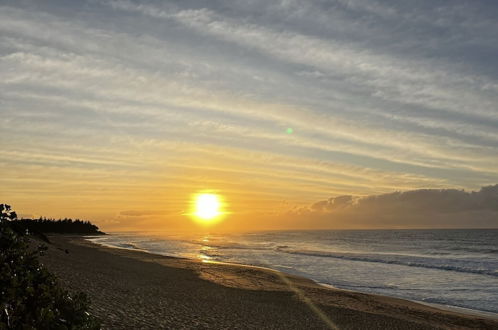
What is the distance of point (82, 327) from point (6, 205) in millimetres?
1954

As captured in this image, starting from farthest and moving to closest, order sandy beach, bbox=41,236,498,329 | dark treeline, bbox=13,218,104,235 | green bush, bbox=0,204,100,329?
dark treeline, bbox=13,218,104,235 < sandy beach, bbox=41,236,498,329 < green bush, bbox=0,204,100,329

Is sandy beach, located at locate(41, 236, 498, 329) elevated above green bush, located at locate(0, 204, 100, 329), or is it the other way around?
green bush, located at locate(0, 204, 100, 329)

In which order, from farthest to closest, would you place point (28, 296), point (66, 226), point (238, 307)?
point (66, 226) → point (238, 307) → point (28, 296)

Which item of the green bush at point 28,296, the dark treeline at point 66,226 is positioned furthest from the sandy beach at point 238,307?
the dark treeline at point 66,226

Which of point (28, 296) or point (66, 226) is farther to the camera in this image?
point (66, 226)

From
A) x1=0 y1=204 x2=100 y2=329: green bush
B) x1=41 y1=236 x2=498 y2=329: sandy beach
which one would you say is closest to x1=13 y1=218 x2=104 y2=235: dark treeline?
x1=41 y1=236 x2=498 y2=329: sandy beach

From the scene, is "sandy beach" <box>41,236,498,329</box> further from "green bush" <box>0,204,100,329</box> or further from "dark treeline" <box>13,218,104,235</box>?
"dark treeline" <box>13,218,104,235</box>

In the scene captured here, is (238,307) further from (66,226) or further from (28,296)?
(66,226)

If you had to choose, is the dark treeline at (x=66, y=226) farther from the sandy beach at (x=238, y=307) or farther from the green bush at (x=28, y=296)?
the green bush at (x=28, y=296)

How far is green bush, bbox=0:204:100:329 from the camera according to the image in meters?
3.94

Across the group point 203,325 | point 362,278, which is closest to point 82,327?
point 203,325

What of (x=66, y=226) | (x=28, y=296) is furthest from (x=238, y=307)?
(x=66, y=226)

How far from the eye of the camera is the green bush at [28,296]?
3.94m

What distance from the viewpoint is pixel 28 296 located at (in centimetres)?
427
